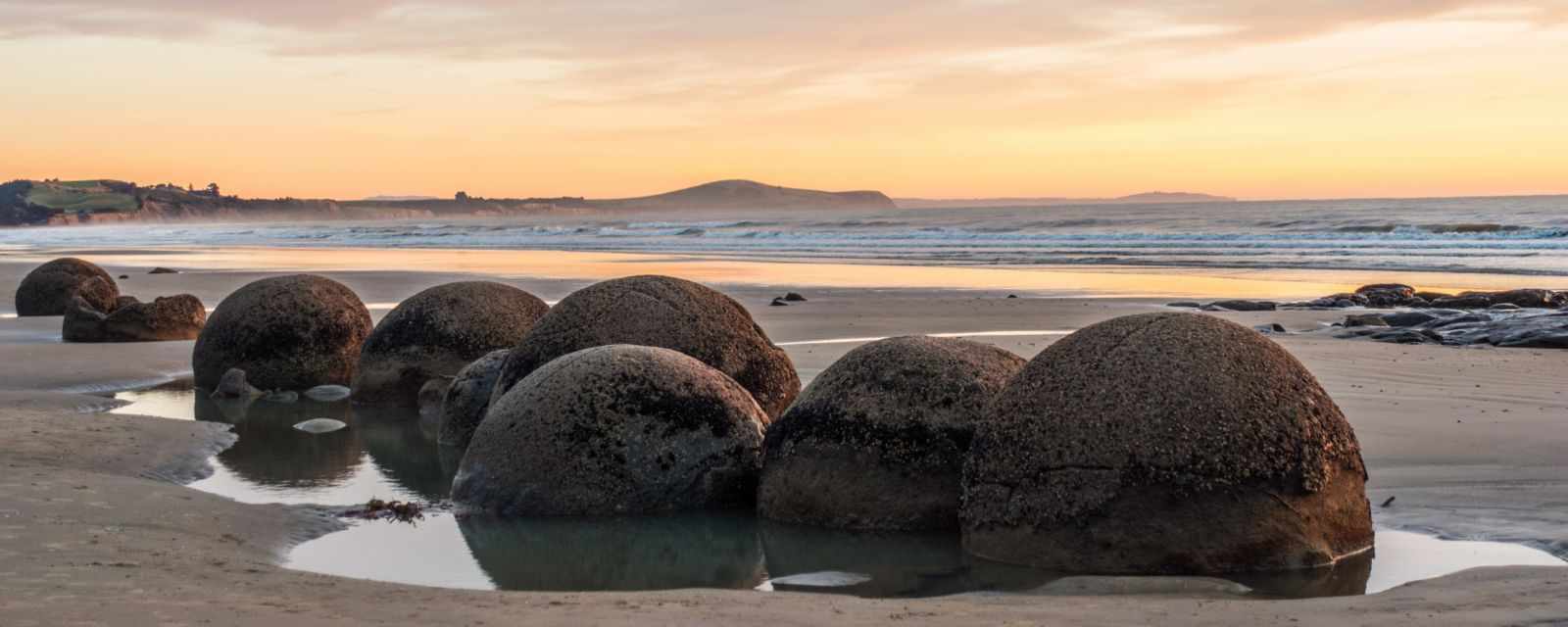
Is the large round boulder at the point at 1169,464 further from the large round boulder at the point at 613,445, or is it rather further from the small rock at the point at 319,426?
the small rock at the point at 319,426

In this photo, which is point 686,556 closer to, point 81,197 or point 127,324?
point 127,324

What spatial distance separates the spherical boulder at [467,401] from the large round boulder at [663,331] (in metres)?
0.44

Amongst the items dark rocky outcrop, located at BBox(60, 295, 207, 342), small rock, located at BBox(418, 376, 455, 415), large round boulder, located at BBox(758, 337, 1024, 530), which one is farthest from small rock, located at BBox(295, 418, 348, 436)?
dark rocky outcrop, located at BBox(60, 295, 207, 342)

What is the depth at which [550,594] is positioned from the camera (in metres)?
5.60

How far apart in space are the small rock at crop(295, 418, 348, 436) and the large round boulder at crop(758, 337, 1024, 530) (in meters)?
4.75

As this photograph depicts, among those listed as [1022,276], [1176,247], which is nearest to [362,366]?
[1022,276]

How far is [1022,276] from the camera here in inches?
1224

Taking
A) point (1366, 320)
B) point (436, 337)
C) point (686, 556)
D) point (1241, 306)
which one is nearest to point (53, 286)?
point (436, 337)

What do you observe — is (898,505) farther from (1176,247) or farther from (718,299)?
(1176,247)

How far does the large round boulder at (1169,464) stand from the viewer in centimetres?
609

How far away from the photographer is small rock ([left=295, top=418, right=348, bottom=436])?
1089 cm

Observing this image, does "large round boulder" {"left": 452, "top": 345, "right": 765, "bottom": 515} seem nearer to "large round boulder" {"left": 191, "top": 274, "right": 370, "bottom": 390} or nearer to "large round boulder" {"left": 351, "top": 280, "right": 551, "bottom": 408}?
"large round boulder" {"left": 351, "top": 280, "right": 551, "bottom": 408}

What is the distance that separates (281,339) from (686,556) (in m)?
7.42

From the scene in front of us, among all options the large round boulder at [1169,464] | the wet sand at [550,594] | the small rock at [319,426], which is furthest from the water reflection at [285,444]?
the large round boulder at [1169,464]
